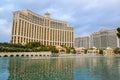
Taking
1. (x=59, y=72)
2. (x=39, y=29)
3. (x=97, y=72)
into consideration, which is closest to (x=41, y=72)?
(x=59, y=72)

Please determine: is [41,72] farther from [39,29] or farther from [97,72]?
[39,29]

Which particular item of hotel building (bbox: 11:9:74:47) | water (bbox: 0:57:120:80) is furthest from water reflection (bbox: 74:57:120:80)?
hotel building (bbox: 11:9:74:47)

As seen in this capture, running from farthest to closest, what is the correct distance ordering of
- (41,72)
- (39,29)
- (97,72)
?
(39,29) → (97,72) → (41,72)

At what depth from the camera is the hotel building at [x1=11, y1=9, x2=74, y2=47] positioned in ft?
356

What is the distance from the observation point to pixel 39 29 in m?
125

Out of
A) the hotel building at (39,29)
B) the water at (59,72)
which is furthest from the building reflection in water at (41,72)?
the hotel building at (39,29)

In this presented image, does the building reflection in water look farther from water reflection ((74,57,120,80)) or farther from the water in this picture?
water reflection ((74,57,120,80))

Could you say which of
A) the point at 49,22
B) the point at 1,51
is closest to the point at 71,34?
the point at 49,22

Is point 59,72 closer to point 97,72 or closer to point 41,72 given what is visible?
point 41,72

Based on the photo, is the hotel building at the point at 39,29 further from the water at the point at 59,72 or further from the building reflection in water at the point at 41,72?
the building reflection in water at the point at 41,72

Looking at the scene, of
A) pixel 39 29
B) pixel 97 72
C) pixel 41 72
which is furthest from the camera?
pixel 39 29

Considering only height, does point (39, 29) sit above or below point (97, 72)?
above

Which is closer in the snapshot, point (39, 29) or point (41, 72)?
point (41, 72)

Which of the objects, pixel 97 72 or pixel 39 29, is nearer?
pixel 97 72
